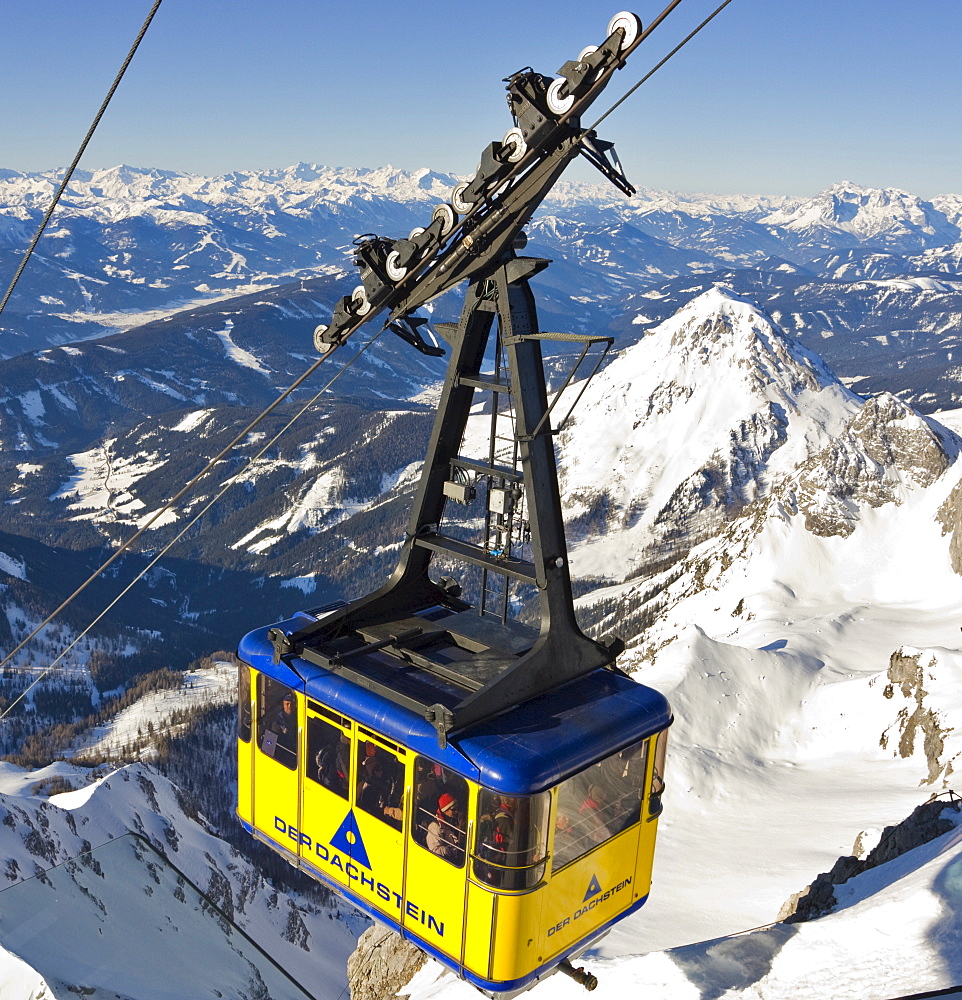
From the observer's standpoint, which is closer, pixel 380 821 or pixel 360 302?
pixel 380 821

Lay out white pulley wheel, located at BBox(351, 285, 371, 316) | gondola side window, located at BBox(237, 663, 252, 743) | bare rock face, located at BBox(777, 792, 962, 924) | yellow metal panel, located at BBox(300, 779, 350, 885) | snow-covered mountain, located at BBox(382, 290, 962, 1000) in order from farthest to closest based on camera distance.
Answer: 1. bare rock face, located at BBox(777, 792, 962, 924)
2. snow-covered mountain, located at BBox(382, 290, 962, 1000)
3. gondola side window, located at BBox(237, 663, 252, 743)
4. white pulley wheel, located at BBox(351, 285, 371, 316)
5. yellow metal panel, located at BBox(300, 779, 350, 885)

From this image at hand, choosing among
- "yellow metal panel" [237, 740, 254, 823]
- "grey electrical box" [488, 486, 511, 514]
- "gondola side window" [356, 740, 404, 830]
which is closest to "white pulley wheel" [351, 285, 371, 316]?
"grey electrical box" [488, 486, 511, 514]

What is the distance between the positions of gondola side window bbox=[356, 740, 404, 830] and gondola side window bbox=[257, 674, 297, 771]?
172 centimetres

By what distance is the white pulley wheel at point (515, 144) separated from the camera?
13.0 metres

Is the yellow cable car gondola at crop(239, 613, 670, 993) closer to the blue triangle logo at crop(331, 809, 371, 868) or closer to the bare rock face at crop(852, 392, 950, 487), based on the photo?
the blue triangle logo at crop(331, 809, 371, 868)

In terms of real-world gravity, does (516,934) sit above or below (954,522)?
above

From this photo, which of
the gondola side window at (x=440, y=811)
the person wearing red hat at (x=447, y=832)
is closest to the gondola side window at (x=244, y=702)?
the gondola side window at (x=440, y=811)

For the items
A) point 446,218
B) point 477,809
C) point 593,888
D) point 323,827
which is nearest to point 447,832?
point 477,809

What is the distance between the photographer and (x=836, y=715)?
69.2 metres

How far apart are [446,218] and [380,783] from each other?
8.59 meters

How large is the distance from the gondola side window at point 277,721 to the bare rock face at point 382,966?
17195 millimetres

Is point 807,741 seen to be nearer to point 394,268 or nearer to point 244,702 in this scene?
point 244,702

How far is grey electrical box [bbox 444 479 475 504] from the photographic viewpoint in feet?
51.3

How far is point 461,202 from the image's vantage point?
13.8m
